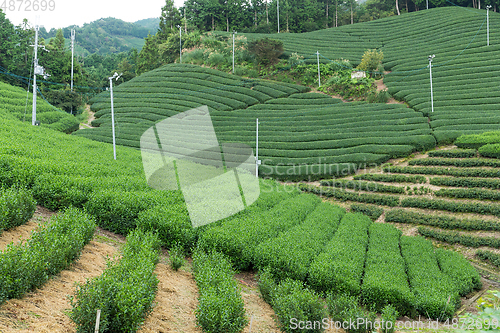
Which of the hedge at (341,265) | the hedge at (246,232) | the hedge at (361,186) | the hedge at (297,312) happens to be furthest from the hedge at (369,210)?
the hedge at (297,312)

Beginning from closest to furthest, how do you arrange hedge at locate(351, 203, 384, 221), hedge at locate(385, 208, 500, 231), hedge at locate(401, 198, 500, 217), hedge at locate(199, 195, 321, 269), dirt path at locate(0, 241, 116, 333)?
1. dirt path at locate(0, 241, 116, 333)
2. hedge at locate(199, 195, 321, 269)
3. hedge at locate(385, 208, 500, 231)
4. hedge at locate(401, 198, 500, 217)
5. hedge at locate(351, 203, 384, 221)

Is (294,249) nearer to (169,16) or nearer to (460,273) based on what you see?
(460,273)

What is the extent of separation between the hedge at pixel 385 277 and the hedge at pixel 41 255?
7484 millimetres

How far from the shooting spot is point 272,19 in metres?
68.8

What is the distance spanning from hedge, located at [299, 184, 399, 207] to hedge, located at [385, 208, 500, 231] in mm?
777

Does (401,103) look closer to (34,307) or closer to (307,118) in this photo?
(307,118)

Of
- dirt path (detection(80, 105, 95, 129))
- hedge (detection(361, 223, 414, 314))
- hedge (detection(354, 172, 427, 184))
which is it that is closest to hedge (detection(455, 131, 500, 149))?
hedge (detection(354, 172, 427, 184))

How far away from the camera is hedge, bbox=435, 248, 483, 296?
10.4 meters

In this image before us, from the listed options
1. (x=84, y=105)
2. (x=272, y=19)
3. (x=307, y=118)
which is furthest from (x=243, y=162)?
(x=272, y=19)

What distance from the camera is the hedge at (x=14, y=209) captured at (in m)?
7.50

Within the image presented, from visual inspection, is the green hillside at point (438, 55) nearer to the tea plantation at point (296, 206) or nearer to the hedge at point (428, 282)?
the tea plantation at point (296, 206)

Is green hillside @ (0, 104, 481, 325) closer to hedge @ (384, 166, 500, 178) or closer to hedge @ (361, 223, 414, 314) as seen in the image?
hedge @ (361, 223, 414, 314)

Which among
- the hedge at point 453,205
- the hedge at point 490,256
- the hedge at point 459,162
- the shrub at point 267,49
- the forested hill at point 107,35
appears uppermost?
the forested hill at point 107,35

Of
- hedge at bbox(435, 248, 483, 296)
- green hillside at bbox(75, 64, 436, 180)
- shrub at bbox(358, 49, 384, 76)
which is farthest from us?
shrub at bbox(358, 49, 384, 76)
